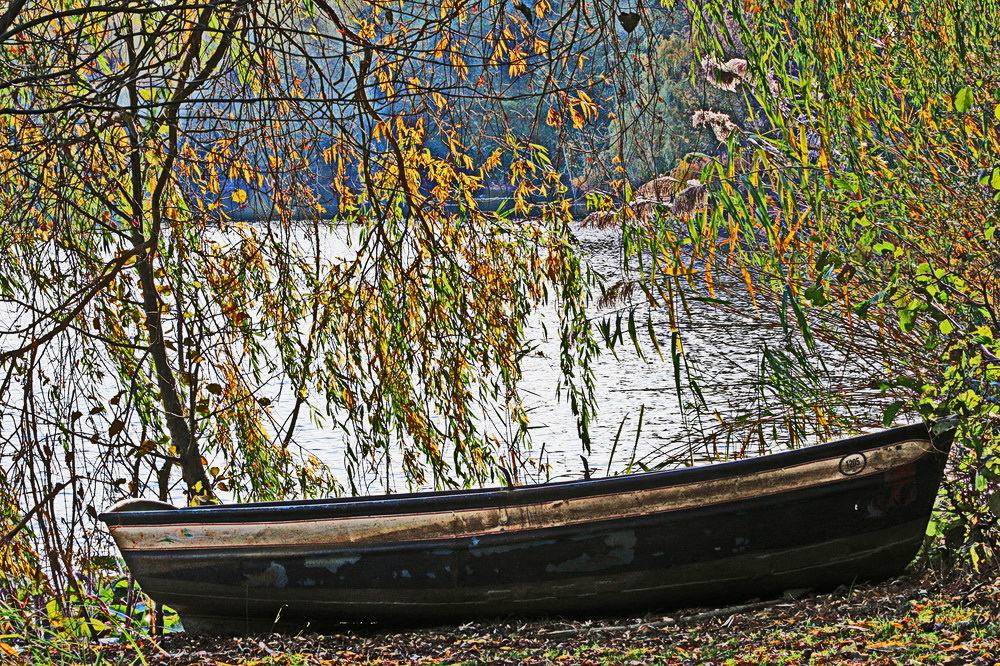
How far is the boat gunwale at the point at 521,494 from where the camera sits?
386 cm

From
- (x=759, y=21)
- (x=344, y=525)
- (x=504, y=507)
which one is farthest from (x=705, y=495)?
(x=759, y=21)

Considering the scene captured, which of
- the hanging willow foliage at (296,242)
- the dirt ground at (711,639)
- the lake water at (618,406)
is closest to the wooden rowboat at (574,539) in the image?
the dirt ground at (711,639)

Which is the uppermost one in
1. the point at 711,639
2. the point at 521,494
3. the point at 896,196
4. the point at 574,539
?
the point at 896,196

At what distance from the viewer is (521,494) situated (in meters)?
4.00

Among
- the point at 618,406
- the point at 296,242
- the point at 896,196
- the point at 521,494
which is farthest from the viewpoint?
the point at 618,406

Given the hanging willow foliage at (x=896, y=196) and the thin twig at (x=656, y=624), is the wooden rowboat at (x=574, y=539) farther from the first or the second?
the hanging willow foliage at (x=896, y=196)

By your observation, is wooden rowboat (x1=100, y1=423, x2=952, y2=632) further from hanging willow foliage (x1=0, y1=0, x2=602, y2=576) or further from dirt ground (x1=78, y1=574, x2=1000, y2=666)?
hanging willow foliage (x1=0, y1=0, x2=602, y2=576)

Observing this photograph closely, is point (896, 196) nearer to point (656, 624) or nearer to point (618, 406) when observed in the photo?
point (656, 624)

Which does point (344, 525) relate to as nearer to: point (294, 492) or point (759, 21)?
point (294, 492)

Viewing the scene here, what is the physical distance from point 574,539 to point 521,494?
0.96 ft

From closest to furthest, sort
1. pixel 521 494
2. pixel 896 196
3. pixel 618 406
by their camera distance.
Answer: pixel 896 196, pixel 521 494, pixel 618 406

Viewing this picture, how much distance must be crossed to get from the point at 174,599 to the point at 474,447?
1.50m

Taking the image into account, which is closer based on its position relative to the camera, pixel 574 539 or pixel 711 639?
pixel 711 639

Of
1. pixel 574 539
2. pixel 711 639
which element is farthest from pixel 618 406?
pixel 711 639
